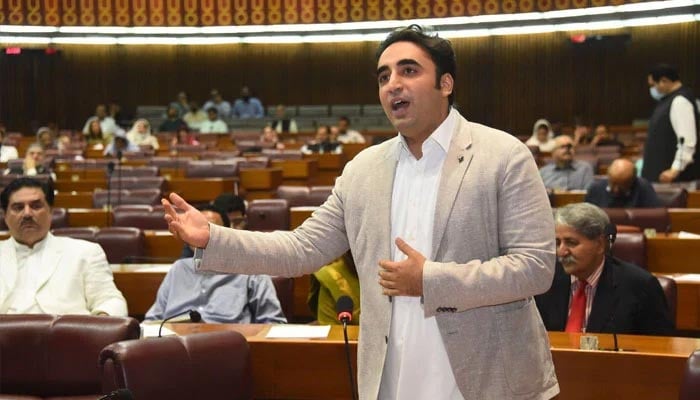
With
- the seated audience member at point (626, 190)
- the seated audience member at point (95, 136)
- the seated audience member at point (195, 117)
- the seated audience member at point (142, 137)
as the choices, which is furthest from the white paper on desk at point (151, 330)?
the seated audience member at point (195, 117)

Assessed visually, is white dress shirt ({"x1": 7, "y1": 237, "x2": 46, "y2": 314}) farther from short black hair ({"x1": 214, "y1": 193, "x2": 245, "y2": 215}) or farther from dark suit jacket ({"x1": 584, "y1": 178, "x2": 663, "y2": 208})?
dark suit jacket ({"x1": 584, "y1": 178, "x2": 663, "y2": 208})

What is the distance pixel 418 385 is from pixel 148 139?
45.6 feet

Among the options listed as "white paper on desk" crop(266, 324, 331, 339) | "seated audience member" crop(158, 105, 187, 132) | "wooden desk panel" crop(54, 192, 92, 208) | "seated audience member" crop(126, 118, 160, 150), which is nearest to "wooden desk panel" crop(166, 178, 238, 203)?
"wooden desk panel" crop(54, 192, 92, 208)

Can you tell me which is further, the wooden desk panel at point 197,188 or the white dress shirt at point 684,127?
the wooden desk panel at point 197,188

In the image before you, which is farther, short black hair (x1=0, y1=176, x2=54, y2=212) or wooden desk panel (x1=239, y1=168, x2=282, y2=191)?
wooden desk panel (x1=239, y1=168, x2=282, y2=191)

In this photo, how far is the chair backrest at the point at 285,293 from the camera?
4.70m

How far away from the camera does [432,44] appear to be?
6.93 ft

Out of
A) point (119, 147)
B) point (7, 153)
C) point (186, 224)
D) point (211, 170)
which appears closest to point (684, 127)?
point (211, 170)

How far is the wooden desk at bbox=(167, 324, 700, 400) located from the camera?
10.5 feet

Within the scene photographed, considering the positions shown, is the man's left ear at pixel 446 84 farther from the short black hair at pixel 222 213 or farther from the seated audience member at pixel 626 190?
the seated audience member at pixel 626 190

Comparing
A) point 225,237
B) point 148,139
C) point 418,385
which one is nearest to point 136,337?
point 225,237

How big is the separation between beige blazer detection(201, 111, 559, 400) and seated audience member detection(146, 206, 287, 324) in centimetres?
236

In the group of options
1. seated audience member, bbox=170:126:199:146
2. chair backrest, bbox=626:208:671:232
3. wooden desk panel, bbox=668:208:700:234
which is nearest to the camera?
chair backrest, bbox=626:208:671:232

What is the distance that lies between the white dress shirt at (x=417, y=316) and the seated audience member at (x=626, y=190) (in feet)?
17.8
